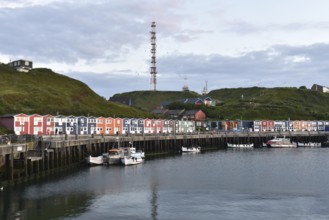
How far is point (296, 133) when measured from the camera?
16050 cm

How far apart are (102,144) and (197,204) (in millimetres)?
49748

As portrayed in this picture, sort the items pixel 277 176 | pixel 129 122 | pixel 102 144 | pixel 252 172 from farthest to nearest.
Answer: pixel 129 122 < pixel 102 144 < pixel 252 172 < pixel 277 176

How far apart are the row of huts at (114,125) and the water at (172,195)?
2980 cm

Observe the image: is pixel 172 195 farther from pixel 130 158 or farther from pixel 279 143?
pixel 279 143

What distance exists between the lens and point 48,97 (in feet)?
509

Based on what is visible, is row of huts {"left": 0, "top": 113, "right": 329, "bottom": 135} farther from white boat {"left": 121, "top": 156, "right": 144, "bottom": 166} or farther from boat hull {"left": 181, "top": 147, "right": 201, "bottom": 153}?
white boat {"left": 121, "top": 156, "right": 144, "bottom": 166}

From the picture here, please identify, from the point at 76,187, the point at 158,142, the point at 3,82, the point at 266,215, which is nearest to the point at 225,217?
the point at 266,215

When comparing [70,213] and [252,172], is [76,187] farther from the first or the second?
[252,172]

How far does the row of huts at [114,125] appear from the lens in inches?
3844

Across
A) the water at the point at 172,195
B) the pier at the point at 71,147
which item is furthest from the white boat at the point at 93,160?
the water at the point at 172,195

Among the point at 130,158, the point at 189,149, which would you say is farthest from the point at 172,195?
the point at 189,149

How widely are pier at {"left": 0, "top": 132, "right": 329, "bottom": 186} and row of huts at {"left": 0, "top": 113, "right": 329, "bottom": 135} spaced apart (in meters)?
12.0

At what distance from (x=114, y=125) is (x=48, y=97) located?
43537mm

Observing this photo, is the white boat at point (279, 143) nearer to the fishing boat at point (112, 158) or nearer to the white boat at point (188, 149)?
the white boat at point (188, 149)
